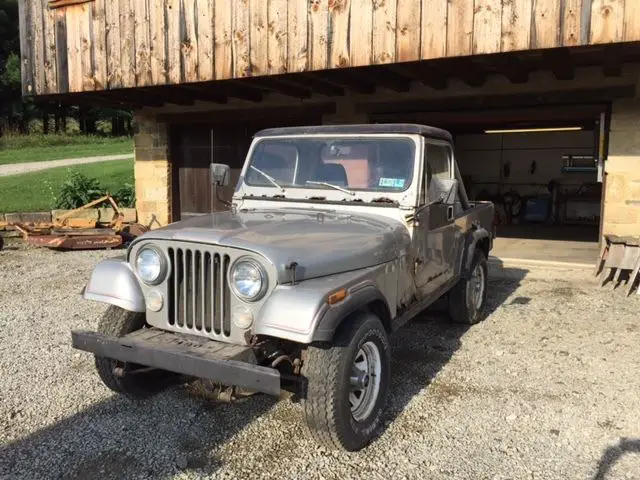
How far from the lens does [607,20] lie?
559 cm

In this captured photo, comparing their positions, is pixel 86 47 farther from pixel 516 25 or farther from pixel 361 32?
pixel 516 25

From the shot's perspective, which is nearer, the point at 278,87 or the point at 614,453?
the point at 614,453

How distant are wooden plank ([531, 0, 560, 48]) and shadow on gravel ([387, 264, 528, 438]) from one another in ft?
9.28

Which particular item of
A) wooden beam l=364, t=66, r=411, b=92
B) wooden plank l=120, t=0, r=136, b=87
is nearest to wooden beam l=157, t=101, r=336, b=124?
wooden beam l=364, t=66, r=411, b=92

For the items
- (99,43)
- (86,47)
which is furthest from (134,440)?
(86,47)

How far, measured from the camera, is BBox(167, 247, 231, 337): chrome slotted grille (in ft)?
10.3

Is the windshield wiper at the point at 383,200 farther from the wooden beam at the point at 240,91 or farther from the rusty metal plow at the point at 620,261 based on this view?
the wooden beam at the point at 240,91

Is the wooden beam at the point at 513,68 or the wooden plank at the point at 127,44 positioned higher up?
the wooden plank at the point at 127,44

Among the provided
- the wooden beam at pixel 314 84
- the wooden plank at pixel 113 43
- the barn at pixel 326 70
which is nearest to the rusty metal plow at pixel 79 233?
the barn at pixel 326 70

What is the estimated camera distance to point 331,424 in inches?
115

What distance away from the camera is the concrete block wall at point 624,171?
7.58m

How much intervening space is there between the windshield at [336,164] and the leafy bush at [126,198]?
342 inches

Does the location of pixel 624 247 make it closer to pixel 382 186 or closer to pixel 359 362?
pixel 382 186

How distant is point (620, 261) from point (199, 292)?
5954 mm
